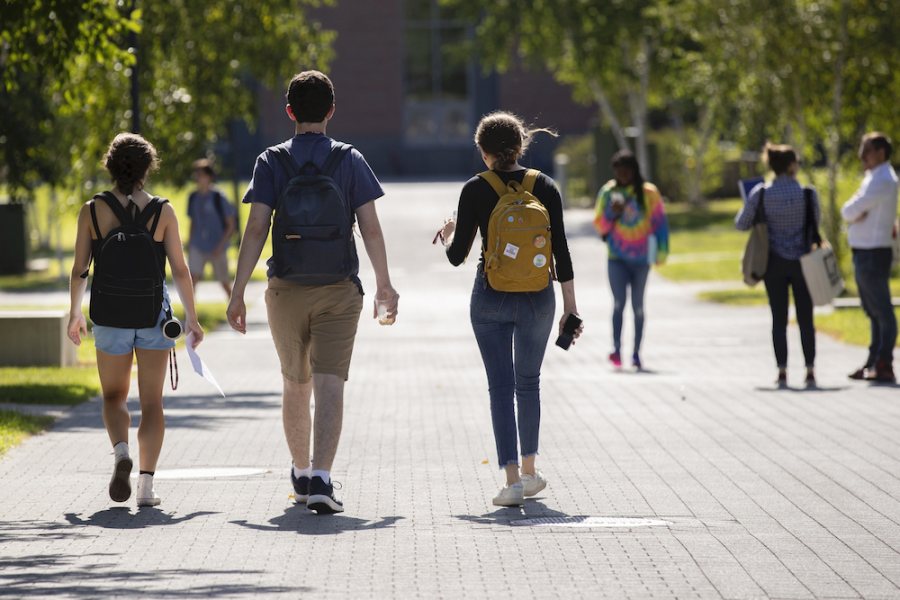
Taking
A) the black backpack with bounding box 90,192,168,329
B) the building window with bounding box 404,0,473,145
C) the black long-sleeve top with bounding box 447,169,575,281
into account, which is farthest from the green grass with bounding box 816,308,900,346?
the building window with bounding box 404,0,473,145

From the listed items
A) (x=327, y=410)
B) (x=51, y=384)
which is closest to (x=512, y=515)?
(x=327, y=410)

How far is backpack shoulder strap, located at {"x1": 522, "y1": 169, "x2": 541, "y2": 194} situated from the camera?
27.1ft

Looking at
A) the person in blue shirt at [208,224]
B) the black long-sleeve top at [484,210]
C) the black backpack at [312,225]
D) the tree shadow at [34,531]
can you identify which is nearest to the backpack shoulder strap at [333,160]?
the black backpack at [312,225]

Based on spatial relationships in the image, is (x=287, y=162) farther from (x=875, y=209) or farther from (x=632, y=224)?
(x=632, y=224)

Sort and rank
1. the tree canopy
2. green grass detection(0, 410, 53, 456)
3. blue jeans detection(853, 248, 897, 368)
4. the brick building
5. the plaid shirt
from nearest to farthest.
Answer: green grass detection(0, 410, 53, 456) → the plaid shirt → blue jeans detection(853, 248, 897, 368) → the tree canopy → the brick building

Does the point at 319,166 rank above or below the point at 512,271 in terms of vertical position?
above

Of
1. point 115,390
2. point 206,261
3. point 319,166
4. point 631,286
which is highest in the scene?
point 319,166

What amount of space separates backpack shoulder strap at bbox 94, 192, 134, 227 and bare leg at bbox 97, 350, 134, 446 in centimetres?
62

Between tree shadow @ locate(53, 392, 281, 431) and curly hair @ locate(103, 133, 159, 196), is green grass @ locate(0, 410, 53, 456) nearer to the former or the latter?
tree shadow @ locate(53, 392, 281, 431)

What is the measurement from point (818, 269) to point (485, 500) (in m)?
5.65

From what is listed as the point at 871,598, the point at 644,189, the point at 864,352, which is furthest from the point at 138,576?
the point at 864,352

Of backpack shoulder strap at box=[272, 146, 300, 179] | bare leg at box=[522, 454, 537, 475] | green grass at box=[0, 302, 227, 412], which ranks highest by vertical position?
backpack shoulder strap at box=[272, 146, 300, 179]

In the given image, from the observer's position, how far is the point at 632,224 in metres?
15.0

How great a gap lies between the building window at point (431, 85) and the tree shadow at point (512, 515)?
65008 millimetres
